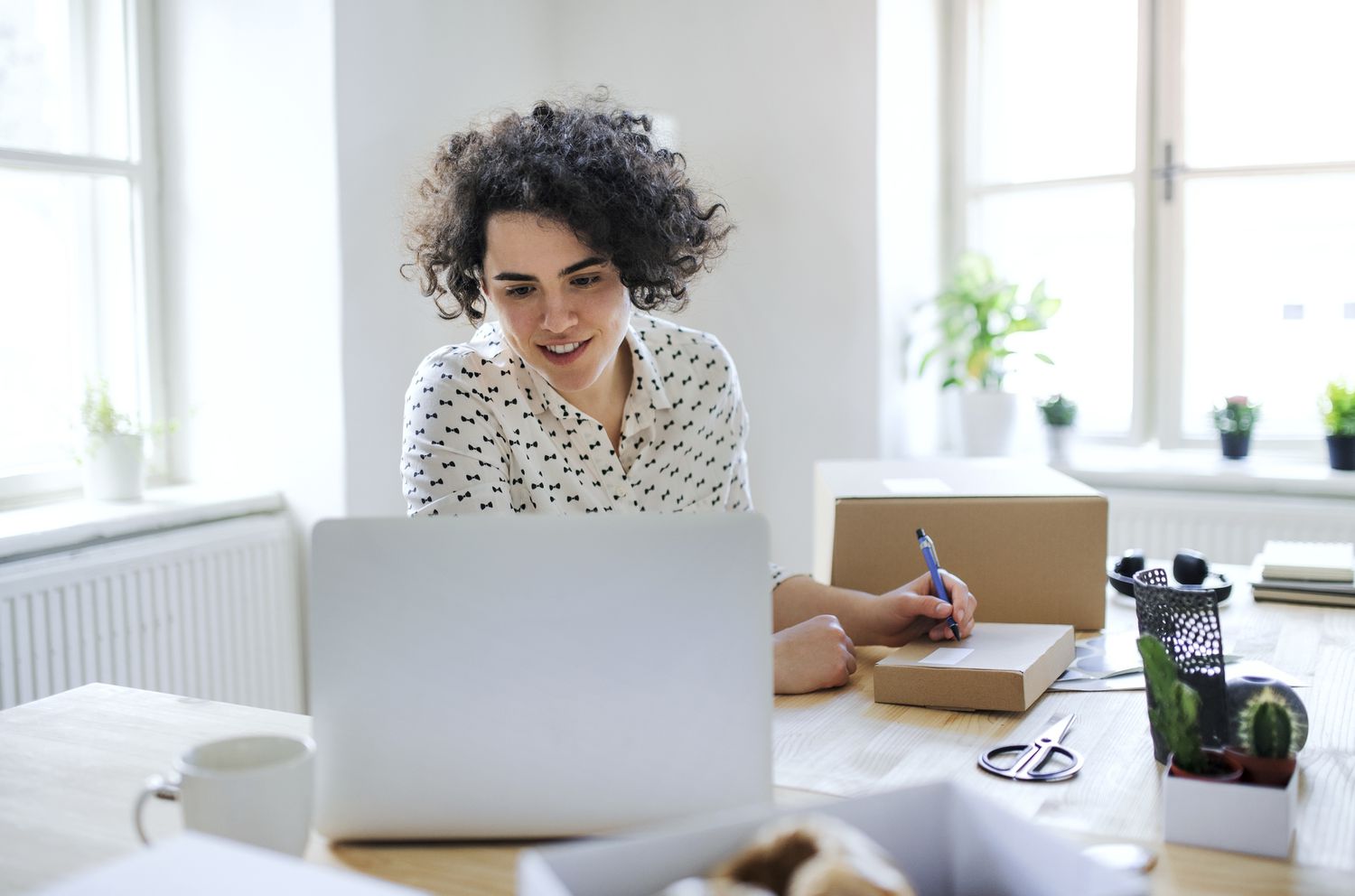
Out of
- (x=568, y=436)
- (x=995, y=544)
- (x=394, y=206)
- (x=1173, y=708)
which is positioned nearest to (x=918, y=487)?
(x=995, y=544)

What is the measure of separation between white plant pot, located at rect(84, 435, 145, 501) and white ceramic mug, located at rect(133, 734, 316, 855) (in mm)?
1911

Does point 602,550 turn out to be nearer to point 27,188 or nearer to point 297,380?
point 297,380

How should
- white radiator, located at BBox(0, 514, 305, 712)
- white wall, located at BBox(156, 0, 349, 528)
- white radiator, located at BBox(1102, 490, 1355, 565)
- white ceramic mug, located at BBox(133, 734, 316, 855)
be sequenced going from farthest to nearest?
white radiator, located at BBox(1102, 490, 1355, 565), white wall, located at BBox(156, 0, 349, 528), white radiator, located at BBox(0, 514, 305, 712), white ceramic mug, located at BBox(133, 734, 316, 855)

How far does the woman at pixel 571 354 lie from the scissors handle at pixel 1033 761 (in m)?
0.24

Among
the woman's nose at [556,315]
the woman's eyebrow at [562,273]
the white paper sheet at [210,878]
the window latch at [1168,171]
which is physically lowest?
the white paper sheet at [210,878]

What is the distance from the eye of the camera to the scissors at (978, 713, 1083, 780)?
3.22 feet

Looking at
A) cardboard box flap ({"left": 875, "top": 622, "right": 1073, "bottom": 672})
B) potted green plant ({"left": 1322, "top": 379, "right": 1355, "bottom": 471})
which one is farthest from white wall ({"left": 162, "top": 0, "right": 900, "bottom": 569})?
cardboard box flap ({"left": 875, "top": 622, "right": 1073, "bottom": 672})

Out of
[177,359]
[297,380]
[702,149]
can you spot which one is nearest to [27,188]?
[177,359]

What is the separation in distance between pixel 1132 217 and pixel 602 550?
9.21 ft

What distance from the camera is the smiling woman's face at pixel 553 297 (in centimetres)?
145

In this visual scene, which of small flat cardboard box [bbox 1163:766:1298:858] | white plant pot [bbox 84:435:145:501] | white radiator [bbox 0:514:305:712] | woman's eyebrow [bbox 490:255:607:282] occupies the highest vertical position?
woman's eyebrow [bbox 490:255:607:282]

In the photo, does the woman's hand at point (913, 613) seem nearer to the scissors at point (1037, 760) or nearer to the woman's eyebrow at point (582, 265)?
the scissors at point (1037, 760)

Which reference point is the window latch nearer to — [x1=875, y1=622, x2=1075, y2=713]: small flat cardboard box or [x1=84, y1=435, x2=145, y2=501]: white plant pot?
[x1=875, y1=622, x2=1075, y2=713]: small flat cardboard box

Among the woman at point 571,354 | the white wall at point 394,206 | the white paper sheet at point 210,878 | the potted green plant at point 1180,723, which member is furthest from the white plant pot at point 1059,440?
the white paper sheet at point 210,878
